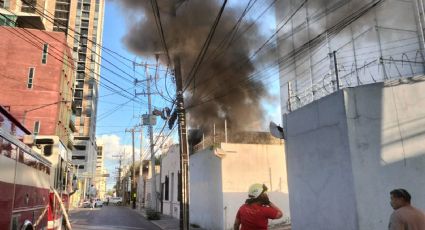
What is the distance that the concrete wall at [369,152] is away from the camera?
23.1ft

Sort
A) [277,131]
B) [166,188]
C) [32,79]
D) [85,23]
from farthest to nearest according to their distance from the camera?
[85,23] → [32,79] → [166,188] → [277,131]

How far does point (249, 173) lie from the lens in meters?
14.2

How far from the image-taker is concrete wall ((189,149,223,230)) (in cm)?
1429

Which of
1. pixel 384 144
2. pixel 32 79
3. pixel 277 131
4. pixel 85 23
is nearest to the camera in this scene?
pixel 384 144

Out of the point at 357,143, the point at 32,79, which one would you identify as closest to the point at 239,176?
the point at 357,143

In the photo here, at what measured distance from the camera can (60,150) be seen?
307 inches

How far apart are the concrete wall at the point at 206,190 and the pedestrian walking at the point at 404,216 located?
10.3 m

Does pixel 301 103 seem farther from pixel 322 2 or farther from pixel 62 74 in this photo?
pixel 62 74

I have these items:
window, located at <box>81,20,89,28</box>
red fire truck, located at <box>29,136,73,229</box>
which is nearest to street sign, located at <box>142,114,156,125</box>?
red fire truck, located at <box>29,136,73,229</box>

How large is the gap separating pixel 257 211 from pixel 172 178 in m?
20.4

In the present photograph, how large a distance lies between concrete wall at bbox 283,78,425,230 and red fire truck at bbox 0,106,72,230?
16.5ft

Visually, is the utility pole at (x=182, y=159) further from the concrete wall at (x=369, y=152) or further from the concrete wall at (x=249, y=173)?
the concrete wall at (x=369, y=152)

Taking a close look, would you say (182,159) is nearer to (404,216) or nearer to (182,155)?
(182,155)

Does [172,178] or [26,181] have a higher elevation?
[172,178]
